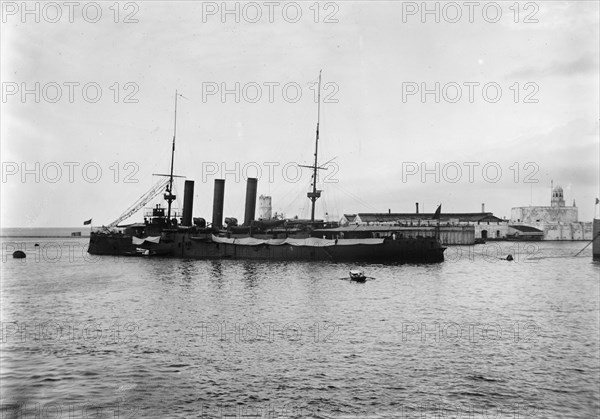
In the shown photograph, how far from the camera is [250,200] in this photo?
69250mm

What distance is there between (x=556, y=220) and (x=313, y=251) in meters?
131

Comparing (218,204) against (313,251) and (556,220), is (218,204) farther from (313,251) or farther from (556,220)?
(556,220)

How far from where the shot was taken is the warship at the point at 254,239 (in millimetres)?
Answer: 59906

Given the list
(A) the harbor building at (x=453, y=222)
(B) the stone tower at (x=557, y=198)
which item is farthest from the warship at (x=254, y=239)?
(B) the stone tower at (x=557, y=198)

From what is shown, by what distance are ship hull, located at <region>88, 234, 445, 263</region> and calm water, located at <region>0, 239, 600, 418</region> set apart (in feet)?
67.0

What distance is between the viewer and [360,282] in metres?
40.4

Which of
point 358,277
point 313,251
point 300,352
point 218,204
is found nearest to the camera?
point 300,352

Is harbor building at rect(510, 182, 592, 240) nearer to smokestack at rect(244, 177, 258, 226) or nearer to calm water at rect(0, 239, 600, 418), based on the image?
smokestack at rect(244, 177, 258, 226)

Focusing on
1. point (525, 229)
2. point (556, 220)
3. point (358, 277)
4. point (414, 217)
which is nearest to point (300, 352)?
point (358, 277)

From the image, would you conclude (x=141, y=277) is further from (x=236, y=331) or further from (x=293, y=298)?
(x=236, y=331)

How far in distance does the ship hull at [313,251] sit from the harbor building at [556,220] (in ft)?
353

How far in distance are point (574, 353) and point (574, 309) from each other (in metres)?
12.3

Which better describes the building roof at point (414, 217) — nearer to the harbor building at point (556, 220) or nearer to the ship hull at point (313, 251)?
the harbor building at point (556, 220)

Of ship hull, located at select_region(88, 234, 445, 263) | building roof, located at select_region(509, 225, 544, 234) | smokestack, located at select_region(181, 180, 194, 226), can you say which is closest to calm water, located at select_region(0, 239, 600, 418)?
ship hull, located at select_region(88, 234, 445, 263)
